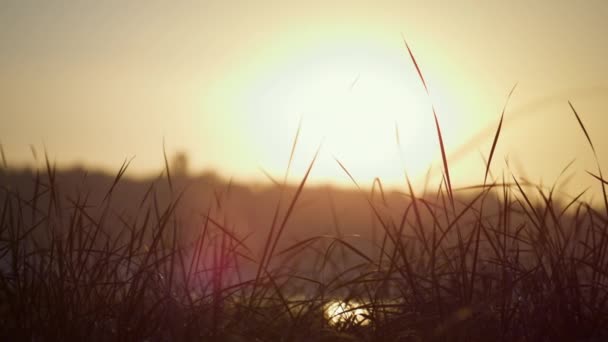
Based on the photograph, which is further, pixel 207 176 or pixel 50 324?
pixel 207 176

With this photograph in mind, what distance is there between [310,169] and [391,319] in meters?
0.42

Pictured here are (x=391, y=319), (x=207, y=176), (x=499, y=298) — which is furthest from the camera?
(x=207, y=176)

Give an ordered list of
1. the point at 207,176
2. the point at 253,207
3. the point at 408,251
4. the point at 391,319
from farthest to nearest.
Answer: the point at 253,207 → the point at 207,176 → the point at 408,251 → the point at 391,319

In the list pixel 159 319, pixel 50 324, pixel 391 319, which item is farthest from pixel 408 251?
pixel 50 324

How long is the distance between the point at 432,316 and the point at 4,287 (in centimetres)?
106

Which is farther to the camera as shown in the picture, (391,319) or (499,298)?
(391,319)

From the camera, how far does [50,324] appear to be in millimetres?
1747

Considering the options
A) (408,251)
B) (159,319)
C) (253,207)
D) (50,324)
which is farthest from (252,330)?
(253,207)

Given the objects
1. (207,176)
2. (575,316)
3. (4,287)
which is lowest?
(575,316)

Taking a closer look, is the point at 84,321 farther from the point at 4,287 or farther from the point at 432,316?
the point at 432,316

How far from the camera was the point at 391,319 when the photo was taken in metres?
1.83

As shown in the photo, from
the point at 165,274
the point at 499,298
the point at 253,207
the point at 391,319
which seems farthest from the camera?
the point at 253,207

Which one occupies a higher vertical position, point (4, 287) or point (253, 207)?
point (253, 207)

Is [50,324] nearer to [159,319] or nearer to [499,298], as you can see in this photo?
[159,319]
